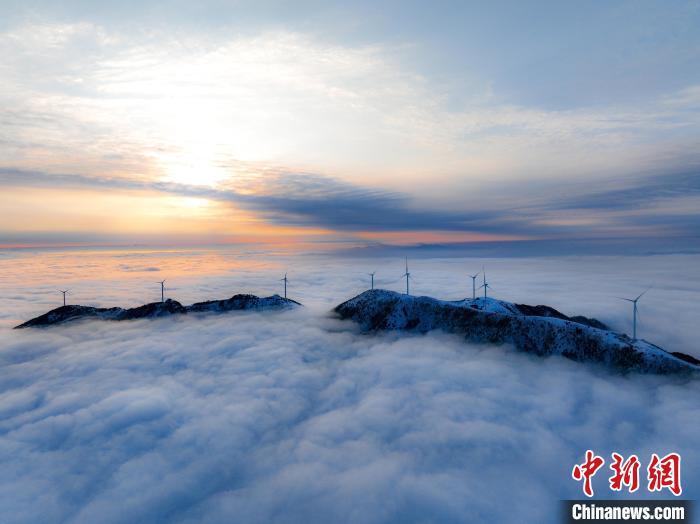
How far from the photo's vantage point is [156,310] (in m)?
88.8

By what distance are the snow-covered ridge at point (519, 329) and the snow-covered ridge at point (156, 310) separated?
28.0m

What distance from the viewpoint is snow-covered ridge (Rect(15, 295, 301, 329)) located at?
8850cm

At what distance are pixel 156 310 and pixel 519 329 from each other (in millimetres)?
78270

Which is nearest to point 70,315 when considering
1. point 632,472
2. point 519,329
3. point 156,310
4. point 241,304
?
point 156,310

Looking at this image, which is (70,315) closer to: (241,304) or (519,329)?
(241,304)

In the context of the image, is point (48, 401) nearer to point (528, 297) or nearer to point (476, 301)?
point (476, 301)

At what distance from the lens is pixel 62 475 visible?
35.6 m

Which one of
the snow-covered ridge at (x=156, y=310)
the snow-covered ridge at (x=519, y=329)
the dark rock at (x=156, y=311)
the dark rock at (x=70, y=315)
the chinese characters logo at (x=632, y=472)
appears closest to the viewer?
the chinese characters logo at (x=632, y=472)

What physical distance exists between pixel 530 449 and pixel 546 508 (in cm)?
729

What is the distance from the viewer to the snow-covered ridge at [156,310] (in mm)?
88500

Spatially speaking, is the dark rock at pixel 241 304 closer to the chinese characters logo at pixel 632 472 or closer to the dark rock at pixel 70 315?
the dark rock at pixel 70 315

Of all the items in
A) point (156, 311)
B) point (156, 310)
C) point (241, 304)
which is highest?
point (241, 304)

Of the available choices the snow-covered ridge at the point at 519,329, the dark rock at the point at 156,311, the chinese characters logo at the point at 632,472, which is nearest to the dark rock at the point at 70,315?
the dark rock at the point at 156,311

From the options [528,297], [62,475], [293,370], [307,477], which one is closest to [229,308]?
[293,370]
